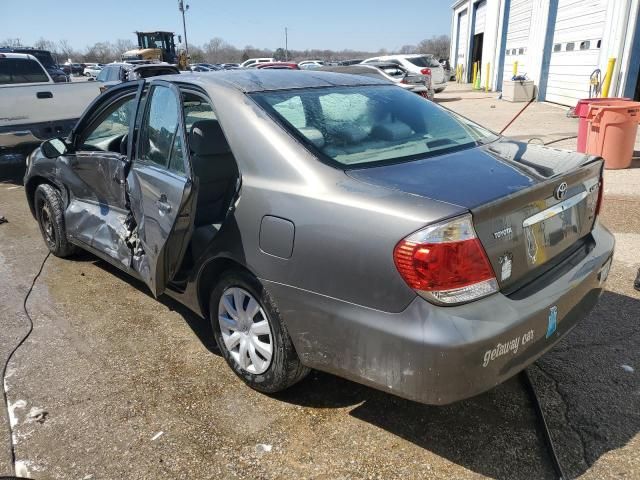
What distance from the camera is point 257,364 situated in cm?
278

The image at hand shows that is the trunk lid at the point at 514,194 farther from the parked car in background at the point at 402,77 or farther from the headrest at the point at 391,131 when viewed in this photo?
the parked car in background at the point at 402,77

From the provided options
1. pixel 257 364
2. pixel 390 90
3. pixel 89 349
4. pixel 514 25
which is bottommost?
pixel 89 349

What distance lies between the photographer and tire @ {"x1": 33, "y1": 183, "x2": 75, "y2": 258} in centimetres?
466

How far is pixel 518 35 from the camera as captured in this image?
2142cm

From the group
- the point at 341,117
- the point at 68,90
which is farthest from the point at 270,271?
the point at 68,90

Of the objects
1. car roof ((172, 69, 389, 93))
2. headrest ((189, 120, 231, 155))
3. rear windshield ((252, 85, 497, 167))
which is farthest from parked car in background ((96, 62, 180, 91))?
rear windshield ((252, 85, 497, 167))

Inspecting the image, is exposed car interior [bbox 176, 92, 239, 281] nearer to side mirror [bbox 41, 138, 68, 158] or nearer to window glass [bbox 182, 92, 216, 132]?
window glass [bbox 182, 92, 216, 132]

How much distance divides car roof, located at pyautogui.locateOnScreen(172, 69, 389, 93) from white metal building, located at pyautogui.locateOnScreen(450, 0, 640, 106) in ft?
37.4

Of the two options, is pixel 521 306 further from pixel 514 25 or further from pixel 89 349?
pixel 514 25

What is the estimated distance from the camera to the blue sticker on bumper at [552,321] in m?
2.30

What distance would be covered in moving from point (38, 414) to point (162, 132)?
1.73 metres

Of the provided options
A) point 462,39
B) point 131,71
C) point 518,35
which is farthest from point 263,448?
point 462,39

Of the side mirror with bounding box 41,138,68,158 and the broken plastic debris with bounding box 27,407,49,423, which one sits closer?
the broken plastic debris with bounding box 27,407,49,423

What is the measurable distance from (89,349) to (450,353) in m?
2.46
